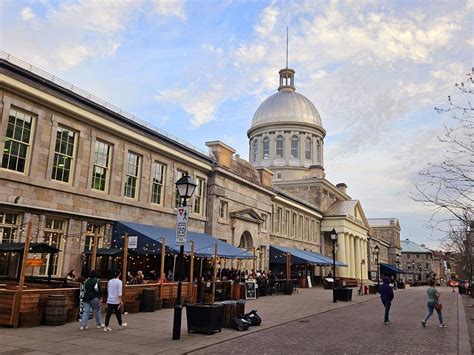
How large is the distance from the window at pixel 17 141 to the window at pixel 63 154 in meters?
1.31

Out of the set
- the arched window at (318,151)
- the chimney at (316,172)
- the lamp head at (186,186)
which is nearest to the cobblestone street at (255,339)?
the lamp head at (186,186)

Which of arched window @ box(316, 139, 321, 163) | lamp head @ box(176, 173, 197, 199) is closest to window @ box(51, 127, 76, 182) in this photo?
lamp head @ box(176, 173, 197, 199)

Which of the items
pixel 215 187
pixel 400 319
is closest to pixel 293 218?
pixel 215 187

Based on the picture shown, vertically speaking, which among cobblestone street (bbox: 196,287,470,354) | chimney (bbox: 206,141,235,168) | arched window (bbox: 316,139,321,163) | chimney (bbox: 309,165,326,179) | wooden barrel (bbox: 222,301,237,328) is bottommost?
cobblestone street (bbox: 196,287,470,354)

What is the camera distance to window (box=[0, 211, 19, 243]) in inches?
627

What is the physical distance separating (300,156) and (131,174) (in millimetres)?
46602

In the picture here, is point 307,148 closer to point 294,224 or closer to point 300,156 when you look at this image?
point 300,156

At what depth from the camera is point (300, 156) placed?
218ft

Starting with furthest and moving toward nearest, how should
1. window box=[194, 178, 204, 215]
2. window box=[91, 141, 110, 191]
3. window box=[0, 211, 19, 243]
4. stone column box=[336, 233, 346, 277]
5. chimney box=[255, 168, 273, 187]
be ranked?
stone column box=[336, 233, 346, 277]
chimney box=[255, 168, 273, 187]
window box=[194, 178, 204, 215]
window box=[91, 141, 110, 191]
window box=[0, 211, 19, 243]

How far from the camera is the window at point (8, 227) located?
1592cm

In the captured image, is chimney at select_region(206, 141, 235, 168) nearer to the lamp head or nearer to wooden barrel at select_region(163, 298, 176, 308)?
wooden barrel at select_region(163, 298, 176, 308)

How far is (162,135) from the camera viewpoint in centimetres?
2373

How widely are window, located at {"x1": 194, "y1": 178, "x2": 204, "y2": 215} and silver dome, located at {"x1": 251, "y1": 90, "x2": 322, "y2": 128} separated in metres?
42.6

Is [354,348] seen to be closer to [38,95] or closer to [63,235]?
[63,235]
